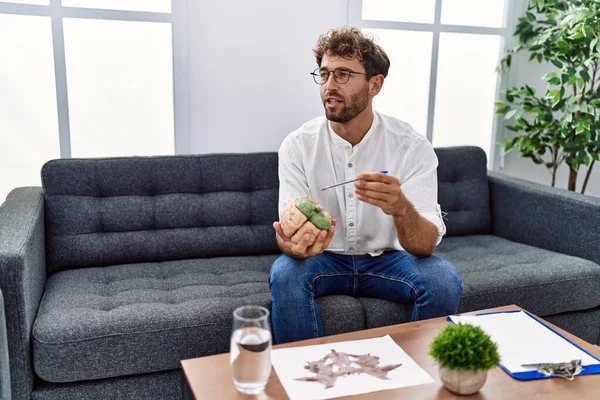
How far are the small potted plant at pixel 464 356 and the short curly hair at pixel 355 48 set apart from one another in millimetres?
1068

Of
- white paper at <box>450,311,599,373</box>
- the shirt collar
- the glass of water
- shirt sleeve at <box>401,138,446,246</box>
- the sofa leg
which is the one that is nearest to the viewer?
the glass of water

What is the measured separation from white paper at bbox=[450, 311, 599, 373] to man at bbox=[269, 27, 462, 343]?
258mm

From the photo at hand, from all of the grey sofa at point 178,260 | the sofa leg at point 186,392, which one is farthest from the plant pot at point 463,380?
the grey sofa at point 178,260

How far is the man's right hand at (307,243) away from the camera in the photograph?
1642mm

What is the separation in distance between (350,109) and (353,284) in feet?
1.90

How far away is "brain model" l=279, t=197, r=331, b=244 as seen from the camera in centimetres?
162

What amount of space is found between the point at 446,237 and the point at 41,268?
170cm

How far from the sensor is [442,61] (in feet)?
10.4

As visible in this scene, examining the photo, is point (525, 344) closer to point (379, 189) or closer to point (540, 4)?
point (379, 189)

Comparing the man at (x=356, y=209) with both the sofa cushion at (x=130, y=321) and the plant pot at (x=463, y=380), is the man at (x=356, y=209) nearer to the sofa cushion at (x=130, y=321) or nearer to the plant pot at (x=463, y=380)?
the sofa cushion at (x=130, y=321)

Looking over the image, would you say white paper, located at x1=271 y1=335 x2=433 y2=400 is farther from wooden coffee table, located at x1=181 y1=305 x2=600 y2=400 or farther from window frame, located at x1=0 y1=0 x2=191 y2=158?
window frame, located at x1=0 y1=0 x2=191 y2=158

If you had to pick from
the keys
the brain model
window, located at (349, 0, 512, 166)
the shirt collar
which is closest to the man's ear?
the shirt collar

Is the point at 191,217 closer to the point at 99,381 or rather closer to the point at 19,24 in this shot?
the point at 99,381

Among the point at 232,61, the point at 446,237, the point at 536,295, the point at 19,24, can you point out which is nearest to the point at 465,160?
the point at 446,237
